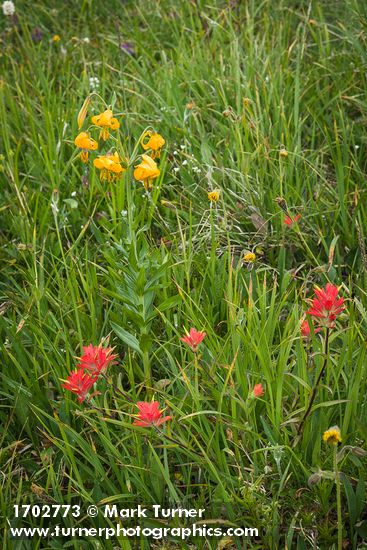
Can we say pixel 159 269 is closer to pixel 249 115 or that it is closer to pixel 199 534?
pixel 199 534

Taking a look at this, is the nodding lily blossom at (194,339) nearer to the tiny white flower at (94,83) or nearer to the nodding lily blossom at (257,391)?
the nodding lily blossom at (257,391)

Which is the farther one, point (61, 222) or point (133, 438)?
point (61, 222)

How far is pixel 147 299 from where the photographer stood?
6.86ft

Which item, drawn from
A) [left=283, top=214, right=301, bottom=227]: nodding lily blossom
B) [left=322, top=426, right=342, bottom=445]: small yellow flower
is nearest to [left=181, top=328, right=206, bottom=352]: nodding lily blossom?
[left=322, top=426, right=342, bottom=445]: small yellow flower

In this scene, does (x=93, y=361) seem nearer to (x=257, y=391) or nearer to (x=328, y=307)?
(x=257, y=391)

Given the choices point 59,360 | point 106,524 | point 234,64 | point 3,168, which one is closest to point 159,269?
point 59,360

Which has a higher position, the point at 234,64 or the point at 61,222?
the point at 234,64

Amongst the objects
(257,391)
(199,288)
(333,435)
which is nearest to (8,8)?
(199,288)

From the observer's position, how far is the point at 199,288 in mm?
2225

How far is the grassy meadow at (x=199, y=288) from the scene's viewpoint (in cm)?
176

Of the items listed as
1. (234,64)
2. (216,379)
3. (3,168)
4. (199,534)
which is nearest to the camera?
(199,534)

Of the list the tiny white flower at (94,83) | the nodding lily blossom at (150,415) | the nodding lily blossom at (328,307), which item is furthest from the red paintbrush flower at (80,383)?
the tiny white flower at (94,83)

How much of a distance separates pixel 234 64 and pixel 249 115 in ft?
1.11

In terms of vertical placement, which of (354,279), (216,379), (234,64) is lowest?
(354,279)
